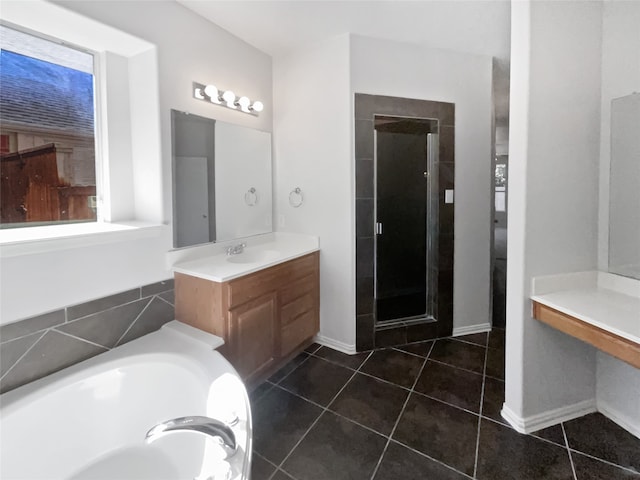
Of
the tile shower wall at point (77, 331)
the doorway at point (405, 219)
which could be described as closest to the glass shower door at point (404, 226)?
the doorway at point (405, 219)

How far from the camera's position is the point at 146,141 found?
77.1 inches

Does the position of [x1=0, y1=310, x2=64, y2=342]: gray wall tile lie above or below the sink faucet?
below

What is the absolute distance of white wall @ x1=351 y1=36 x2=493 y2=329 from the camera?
248 centimetres

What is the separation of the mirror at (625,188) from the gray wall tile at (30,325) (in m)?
2.93

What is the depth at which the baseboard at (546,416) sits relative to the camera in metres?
1.72

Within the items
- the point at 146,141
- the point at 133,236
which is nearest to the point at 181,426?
the point at 133,236

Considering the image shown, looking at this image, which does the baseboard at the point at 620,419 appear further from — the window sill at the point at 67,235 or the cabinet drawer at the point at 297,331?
the window sill at the point at 67,235

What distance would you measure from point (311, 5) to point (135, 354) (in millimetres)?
2329

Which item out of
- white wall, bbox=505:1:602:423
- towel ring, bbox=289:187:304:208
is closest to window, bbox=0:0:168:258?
towel ring, bbox=289:187:304:208

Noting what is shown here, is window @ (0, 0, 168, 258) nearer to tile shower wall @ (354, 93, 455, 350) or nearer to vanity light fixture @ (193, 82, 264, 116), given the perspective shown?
vanity light fixture @ (193, 82, 264, 116)

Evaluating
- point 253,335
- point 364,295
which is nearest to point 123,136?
point 253,335

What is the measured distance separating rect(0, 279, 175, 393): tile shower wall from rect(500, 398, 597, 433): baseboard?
214cm

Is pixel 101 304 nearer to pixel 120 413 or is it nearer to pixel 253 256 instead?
pixel 120 413

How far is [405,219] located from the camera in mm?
2984
